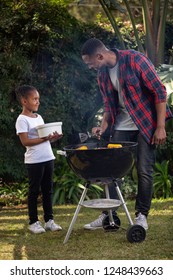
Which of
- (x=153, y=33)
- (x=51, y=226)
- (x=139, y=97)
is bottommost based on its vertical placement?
(x=51, y=226)

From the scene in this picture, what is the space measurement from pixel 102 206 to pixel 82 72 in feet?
12.1

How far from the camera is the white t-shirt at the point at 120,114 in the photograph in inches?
201

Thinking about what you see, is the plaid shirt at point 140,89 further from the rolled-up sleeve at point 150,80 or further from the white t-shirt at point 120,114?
the white t-shirt at point 120,114

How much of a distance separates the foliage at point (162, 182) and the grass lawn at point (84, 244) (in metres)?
1.52

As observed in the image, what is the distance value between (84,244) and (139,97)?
1.23 m

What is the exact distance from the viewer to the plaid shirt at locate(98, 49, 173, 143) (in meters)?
4.88

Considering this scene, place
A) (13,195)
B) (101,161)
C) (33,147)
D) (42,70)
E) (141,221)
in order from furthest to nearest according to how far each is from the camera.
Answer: (42,70) → (13,195) → (33,147) → (141,221) → (101,161)

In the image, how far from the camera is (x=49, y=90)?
799 cm

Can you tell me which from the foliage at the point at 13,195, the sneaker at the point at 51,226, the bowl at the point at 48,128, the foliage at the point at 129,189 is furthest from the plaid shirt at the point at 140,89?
the foliage at the point at 13,195

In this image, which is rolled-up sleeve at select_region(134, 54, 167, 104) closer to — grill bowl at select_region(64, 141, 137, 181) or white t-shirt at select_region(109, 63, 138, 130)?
white t-shirt at select_region(109, 63, 138, 130)

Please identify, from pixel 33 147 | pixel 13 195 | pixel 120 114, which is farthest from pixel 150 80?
pixel 13 195

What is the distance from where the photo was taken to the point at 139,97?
16.2 ft

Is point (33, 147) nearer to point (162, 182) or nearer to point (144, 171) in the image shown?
point (144, 171)
